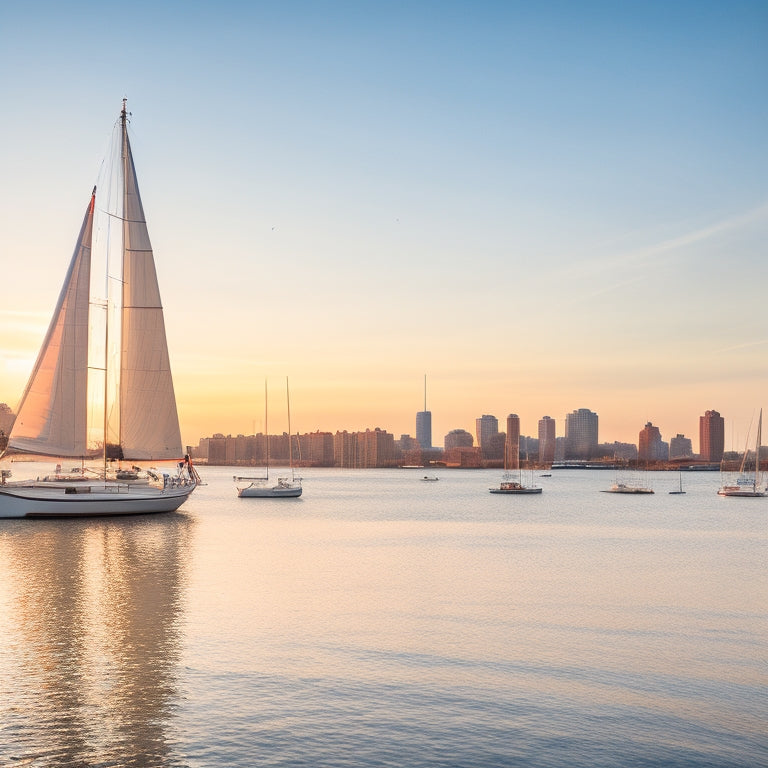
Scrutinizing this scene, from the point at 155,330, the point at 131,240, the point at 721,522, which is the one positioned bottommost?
the point at 721,522

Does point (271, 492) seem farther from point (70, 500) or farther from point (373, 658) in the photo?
point (373, 658)

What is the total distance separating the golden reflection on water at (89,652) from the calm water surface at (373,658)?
0.06 meters

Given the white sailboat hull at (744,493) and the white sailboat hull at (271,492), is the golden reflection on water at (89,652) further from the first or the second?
the white sailboat hull at (744,493)

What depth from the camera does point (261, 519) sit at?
6462cm

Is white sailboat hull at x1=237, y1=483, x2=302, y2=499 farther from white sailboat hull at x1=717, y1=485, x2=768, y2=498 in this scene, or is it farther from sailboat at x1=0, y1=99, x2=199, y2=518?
white sailboat hull at x1=717, y1=485, x2=768, y2=498

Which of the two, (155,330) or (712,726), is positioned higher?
(155,330)

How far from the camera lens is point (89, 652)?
19.0m

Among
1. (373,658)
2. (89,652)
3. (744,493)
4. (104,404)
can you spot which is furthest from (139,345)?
(744,493)

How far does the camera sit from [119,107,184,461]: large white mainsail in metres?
55.8

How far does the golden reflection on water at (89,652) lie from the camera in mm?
13602

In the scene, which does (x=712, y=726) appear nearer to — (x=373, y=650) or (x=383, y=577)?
(x=373, y=650)

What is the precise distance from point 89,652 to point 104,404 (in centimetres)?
3789

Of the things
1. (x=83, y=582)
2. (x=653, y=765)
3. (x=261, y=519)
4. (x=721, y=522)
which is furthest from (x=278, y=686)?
(x=721, y=522)

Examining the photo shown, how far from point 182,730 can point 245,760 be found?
1.71 metres
